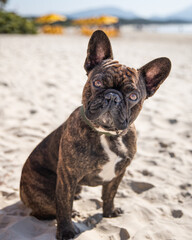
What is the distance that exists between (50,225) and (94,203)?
56 cm

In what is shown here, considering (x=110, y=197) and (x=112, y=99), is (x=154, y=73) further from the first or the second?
(x=110, y=197)

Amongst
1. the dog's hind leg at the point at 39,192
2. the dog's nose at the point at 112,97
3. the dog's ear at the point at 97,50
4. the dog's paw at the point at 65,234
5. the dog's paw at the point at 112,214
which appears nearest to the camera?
the dog's nose at the point at 112,97

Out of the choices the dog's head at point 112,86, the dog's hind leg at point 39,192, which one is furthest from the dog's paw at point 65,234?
the dog's head at point 112,86

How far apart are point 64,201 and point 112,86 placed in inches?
38.4

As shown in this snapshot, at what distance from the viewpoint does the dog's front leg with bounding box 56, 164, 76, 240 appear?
7.34ft

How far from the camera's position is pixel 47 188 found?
248 centimetres

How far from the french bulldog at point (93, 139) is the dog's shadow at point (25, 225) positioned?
9 centimetres

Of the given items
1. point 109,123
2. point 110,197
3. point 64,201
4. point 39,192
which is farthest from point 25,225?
point 109,123

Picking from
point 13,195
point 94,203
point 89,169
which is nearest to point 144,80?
point 89,169

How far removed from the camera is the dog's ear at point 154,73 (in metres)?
2.22

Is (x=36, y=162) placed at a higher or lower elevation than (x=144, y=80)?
lower

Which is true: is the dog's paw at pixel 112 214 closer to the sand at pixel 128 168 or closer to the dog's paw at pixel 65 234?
the sand at pixel 128 168

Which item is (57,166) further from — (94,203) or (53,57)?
(53,57)

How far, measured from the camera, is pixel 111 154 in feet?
7.32
